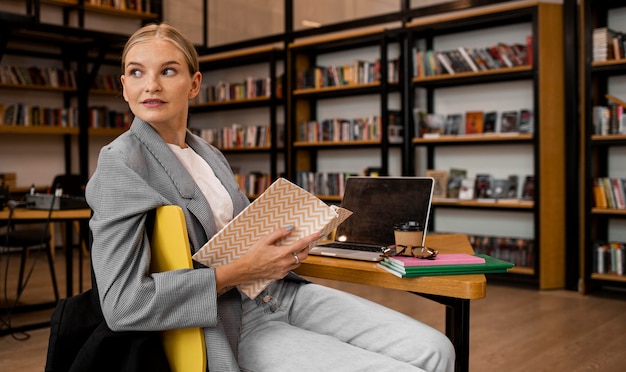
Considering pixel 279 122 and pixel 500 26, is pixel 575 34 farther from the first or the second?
pixel 279 122

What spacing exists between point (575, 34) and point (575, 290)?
6.49ft

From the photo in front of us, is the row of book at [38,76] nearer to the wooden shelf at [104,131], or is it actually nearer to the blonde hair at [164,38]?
the wooden shelf at [104,131]

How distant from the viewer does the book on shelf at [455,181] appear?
542cm

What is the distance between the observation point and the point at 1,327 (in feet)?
12.3

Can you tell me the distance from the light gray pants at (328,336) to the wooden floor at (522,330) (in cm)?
162

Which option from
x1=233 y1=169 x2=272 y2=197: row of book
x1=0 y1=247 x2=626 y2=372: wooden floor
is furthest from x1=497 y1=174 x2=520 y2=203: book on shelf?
x1=233 y1=169 x2=272 y2=197: row of book

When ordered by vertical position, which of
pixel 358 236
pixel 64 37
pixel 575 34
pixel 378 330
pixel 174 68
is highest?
pixel 64 37

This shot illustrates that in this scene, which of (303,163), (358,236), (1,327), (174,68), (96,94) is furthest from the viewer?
(96,94)

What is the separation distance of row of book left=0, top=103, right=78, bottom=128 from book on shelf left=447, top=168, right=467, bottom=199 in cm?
455

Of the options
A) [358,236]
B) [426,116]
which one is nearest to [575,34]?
[426,116]

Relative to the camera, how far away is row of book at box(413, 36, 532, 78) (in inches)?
198

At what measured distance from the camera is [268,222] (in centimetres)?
137

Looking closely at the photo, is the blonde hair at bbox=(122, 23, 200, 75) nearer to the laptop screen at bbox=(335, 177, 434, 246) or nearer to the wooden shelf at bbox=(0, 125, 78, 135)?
the laptop screen at bbox=(335, 177, 434, 246)

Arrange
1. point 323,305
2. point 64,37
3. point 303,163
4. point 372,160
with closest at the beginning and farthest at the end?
1. point 323,305
2. point 372,160
3. point 303,163
4. point 64,37
